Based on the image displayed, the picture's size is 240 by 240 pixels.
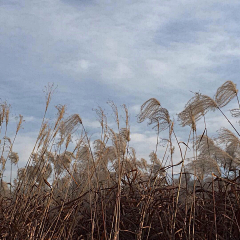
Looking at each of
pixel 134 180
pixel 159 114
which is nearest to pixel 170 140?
pixel 159 114

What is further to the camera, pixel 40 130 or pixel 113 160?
pixel 113 160

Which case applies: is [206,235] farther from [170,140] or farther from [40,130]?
[40,130]

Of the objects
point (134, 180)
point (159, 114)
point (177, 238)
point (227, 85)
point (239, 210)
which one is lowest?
point (177, 238)

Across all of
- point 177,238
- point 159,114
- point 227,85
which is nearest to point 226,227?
point 177,238

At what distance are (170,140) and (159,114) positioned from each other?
0.32 meters

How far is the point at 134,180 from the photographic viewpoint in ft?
12.0

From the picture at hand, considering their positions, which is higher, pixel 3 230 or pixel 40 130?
pixel 40 130

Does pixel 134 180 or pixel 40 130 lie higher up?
pixel 40 130

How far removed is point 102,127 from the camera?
316 centimetres

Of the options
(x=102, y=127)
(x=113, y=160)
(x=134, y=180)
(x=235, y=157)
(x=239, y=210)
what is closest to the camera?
(x=239, y=210)

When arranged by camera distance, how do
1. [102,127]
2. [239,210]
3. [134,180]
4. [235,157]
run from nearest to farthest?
[239,210] < [102,127] < [235,157] < [134,180]

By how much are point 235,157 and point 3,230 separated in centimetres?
242

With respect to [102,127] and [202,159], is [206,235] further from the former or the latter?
[102,127]

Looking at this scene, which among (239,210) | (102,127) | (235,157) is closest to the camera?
(239,210)
